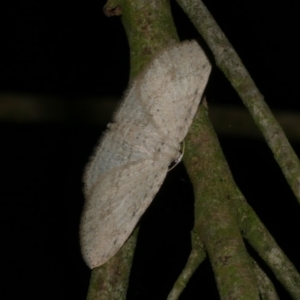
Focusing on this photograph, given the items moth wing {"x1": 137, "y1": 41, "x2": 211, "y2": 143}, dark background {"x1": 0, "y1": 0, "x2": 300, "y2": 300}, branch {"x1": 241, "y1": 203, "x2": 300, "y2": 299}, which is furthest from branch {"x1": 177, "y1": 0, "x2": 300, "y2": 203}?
dark background {"x1": 0, "y1": 0, "x2": 300, "y2": 300}

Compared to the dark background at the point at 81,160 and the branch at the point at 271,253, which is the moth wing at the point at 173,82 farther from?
the dark background at the point at 81,160

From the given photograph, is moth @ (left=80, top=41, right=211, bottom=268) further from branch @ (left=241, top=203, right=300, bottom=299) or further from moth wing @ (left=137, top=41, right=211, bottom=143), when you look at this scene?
branch @ (left=241, top=203, right=300, bottom=299)

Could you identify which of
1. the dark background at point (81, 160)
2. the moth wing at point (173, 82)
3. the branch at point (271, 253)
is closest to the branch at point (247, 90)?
the moth wing at point (173, 82)

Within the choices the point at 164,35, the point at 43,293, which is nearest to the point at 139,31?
the point at 164,35

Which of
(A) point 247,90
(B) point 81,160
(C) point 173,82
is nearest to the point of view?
(A) point 247,90

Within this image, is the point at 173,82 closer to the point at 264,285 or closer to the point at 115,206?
the point at 115,206

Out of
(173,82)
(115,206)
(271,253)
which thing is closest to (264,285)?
(271,253)
